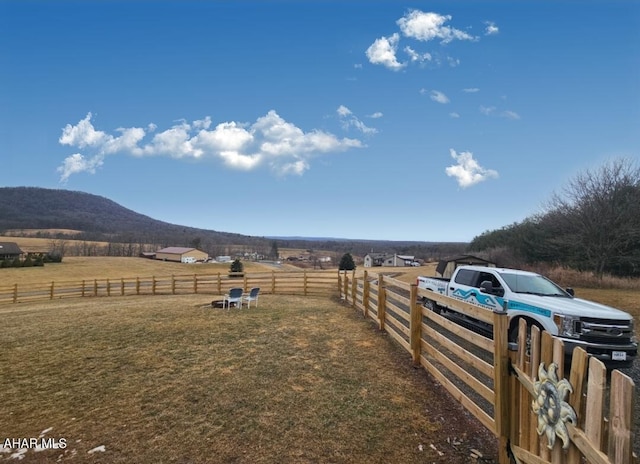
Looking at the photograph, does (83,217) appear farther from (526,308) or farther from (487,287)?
→ (526,308)

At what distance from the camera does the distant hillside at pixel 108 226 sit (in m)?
106

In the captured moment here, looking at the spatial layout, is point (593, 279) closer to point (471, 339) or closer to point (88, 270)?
point (471, 339)

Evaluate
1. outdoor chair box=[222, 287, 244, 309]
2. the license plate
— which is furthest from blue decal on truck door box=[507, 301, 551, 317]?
outdoor chair box=[222, 287, 244, 309]

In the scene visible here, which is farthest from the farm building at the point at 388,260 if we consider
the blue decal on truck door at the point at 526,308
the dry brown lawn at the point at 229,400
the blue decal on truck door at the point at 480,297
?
the dry brown lawn at the point at 229,400

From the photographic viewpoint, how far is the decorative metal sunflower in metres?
2.20

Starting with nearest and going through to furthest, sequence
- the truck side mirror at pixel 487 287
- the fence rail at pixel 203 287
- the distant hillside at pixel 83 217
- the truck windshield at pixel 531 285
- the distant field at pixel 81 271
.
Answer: the truck windshield at pixel 531 285
the truck side mirror at pixel 487 287
the fence rail at pixel 203 287
the distant field at pixel 81 271
the distant hillside at pixel 83 217

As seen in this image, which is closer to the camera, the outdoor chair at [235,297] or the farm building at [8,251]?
the outdoor chair at [235,297]

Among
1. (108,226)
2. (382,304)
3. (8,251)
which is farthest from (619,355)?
(108,226)

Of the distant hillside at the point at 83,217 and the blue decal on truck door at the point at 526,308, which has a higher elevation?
the distant hillside at the point at 83,217

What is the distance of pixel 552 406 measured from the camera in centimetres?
236

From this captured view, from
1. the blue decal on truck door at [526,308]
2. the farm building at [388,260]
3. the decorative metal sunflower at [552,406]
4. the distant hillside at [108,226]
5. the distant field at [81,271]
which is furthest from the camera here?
the distant hillside at [108,226]

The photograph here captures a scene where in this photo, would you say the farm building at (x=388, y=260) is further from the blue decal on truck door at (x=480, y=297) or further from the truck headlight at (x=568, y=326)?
the truck headlight at (x=568, y=326)

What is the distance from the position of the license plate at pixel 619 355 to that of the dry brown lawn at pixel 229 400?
121 inches

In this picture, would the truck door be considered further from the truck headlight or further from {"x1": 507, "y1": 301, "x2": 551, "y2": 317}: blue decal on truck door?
the truck headlight
